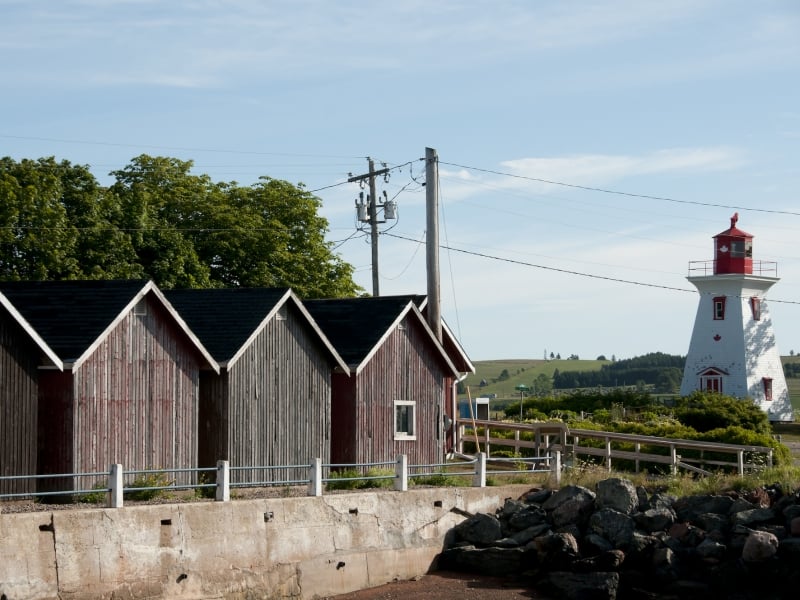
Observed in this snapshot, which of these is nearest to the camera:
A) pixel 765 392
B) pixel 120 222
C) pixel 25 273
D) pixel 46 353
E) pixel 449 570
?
pixel 46 353

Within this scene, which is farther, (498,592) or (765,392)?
(765,392)

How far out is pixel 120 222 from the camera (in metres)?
49.1

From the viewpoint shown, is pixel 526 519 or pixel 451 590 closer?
pixel 451 590

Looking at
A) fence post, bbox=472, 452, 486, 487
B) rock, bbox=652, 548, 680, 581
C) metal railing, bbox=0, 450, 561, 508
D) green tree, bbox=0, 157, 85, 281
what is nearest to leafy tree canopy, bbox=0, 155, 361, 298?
green tree, bbox=0, 157, 85, 281

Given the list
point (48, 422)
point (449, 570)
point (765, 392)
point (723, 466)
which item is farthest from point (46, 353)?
point (765, 392)

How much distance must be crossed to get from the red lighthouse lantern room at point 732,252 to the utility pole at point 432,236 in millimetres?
33549

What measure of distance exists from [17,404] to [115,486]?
3.35m

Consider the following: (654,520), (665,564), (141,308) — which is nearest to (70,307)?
(141,308)

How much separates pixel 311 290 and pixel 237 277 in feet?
9.91

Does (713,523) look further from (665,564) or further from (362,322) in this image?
(362,322)

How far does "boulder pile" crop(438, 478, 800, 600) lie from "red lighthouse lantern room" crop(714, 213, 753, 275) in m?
35.7

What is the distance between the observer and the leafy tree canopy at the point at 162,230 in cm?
4588

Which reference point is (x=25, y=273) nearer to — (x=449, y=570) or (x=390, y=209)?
(x=390, y=209)

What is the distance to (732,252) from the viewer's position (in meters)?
66.8
